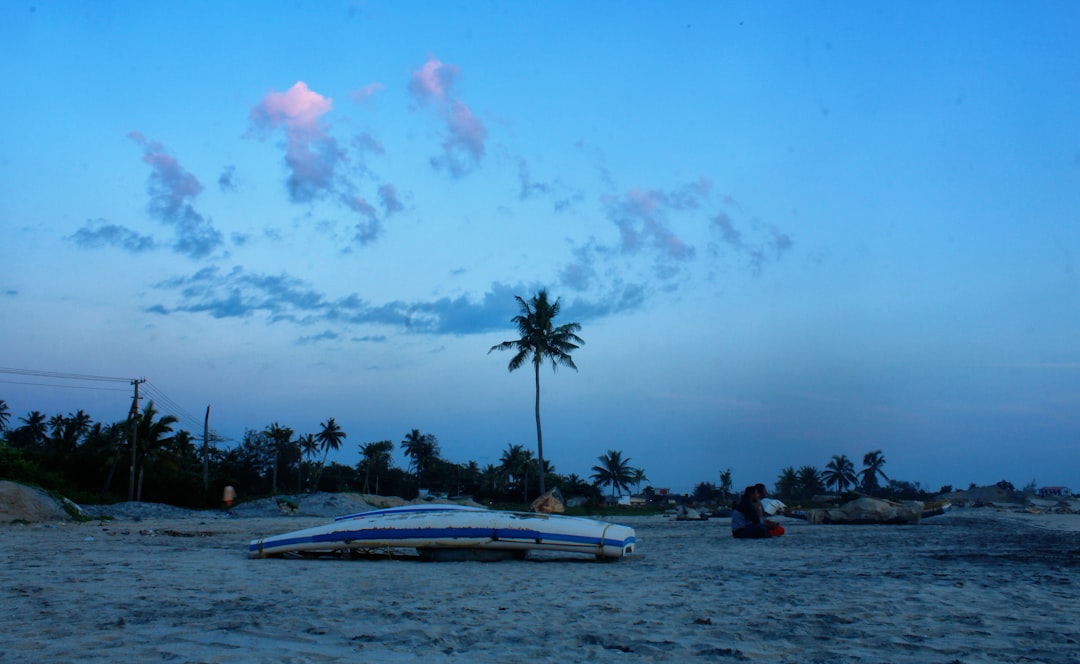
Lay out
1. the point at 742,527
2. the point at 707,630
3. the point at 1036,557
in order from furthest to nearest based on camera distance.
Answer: the point at 742,527
the point at 1036,557
the point at 707,630

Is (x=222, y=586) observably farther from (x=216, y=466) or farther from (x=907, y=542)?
(x=216, y=466)

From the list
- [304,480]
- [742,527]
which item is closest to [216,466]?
[304,480]

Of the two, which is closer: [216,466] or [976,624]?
[976,624]

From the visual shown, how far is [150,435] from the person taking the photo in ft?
134

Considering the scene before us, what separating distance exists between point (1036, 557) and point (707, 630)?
7.36 m

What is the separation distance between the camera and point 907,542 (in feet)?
40.7

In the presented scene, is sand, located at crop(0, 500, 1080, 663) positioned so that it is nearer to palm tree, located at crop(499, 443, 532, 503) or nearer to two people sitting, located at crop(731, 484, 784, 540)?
two people sitting, located at crop(731, 484, 784, 540)

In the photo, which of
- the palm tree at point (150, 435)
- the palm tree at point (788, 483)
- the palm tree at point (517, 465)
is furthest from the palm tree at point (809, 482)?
the palm tree at point (150, 435)

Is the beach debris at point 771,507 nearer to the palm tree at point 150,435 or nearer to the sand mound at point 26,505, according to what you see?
the sand mound at point 26,505

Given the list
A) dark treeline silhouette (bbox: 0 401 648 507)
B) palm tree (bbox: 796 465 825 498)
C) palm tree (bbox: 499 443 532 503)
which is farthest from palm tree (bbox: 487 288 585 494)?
palm tree (bbox: 796 465 825 498)

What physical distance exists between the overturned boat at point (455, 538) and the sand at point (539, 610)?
0.25 metres

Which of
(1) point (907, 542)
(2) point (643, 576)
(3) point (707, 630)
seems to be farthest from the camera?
(1) point (907, 542)

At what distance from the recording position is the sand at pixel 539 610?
3959 millimetres

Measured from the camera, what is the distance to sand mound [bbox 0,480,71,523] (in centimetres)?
1838
